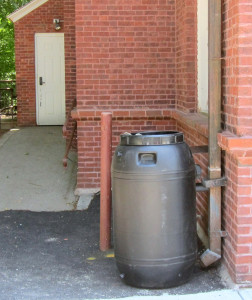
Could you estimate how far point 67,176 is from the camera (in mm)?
8906

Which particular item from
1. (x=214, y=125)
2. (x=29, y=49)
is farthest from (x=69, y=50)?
(x=214, y=125)

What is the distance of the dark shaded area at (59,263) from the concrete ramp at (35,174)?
0.59m

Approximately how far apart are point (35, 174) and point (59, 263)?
3.88 m

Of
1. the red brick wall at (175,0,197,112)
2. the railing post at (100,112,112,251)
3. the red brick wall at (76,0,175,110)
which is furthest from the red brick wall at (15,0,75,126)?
the railing post at (100,112,112,251)

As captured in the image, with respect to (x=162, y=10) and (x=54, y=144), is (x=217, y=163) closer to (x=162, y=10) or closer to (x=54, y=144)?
(x=162, y=10)

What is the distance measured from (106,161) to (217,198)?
1.37 meters

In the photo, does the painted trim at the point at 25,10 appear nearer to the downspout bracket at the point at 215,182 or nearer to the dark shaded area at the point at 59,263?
the dark shaded area at the point at 59,263

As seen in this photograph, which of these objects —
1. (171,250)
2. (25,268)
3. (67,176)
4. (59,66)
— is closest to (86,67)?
(67,176)

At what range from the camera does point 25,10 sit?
43.9ft

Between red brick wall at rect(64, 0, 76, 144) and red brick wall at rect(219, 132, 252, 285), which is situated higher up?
red brick wall at rect(64, 0, 76, 144)

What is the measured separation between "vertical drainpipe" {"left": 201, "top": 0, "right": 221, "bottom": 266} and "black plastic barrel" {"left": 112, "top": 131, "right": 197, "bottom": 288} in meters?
0.32

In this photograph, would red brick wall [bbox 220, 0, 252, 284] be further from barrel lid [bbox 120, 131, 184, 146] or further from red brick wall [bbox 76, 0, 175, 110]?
red brick wall [bbox 76, 0, 175, 110]

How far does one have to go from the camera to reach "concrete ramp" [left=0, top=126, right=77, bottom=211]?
790 centimetres

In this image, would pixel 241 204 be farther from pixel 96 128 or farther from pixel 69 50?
pixel 69 50
